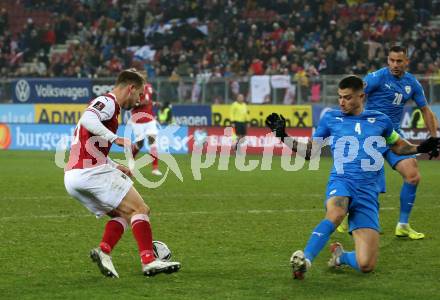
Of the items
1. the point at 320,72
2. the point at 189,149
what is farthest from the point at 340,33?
the point at 189,149

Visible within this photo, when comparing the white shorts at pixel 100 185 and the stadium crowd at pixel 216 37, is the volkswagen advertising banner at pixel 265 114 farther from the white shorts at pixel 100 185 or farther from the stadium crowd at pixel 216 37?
the white shorts at pixel 100 185

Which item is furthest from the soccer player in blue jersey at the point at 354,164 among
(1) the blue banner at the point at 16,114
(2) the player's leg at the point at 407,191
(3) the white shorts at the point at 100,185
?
(1) the blue banner at the point at 16,114

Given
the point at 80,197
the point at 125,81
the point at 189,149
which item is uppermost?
the point at 125,81

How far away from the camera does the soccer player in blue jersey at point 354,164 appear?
8.22 meters

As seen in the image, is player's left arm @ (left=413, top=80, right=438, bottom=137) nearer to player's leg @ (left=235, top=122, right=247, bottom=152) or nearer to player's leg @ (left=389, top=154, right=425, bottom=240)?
player's leg @ (left=389, top=154, right=425, bottom=240)

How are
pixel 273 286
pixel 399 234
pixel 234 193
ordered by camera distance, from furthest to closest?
pixel 234 193
pixel 399 234
pixel 273 286

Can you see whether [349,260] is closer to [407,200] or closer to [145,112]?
[407,200]

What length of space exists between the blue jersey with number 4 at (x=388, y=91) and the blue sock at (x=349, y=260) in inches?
129

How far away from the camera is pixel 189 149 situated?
30.4 meters

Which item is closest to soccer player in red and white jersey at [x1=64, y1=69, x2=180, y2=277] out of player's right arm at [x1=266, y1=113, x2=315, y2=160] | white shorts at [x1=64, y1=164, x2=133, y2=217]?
white shorts at [x1=64, y1=164, x2=133, y2=217]

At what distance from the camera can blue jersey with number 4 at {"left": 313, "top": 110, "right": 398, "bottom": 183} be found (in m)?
8.58

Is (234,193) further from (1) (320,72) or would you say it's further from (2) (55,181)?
(1) (320,72)

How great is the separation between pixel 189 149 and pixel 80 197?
72.1 feet

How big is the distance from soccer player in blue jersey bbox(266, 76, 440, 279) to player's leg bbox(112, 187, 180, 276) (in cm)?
122
